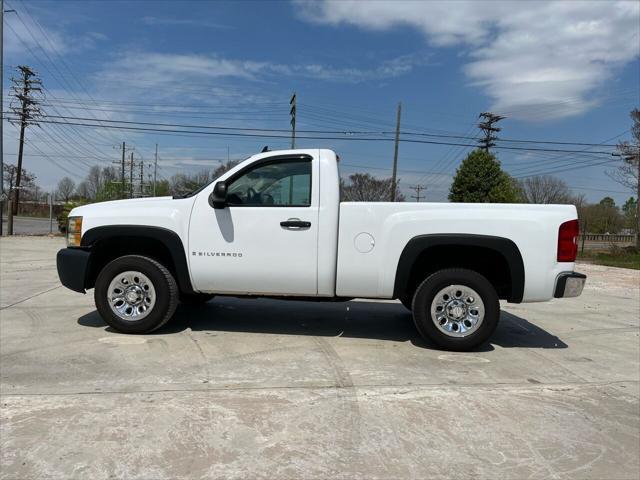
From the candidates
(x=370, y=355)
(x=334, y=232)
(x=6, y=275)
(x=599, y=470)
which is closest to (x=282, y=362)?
(x=370, y=355)

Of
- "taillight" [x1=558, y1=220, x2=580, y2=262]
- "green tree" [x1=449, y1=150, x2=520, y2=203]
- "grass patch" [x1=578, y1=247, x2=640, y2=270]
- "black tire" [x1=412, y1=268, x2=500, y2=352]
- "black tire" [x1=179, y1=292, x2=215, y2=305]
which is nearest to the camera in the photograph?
"taillight" [x1=558, y1=220, x2=580, y2=262]

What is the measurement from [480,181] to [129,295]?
98.8 feet

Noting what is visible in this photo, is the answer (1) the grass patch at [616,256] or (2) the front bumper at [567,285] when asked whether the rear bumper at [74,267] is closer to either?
(2) the front bumper at [567,285]

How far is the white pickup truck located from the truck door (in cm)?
1

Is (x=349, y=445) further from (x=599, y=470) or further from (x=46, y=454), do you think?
(x=46, y=454)

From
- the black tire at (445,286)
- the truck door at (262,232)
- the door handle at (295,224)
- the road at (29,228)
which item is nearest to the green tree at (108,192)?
the road at (29,228)

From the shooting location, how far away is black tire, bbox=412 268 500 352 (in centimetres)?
520

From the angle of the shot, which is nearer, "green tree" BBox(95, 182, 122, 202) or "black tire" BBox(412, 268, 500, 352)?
"black tire" BBox(412, 268, 500, 352)

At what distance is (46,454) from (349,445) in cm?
181

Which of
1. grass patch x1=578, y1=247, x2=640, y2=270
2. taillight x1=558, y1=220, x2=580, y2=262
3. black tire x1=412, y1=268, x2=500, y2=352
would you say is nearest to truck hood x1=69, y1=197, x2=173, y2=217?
black tire x1=412, y1=268, x2=500, y2=352

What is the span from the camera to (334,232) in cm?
525

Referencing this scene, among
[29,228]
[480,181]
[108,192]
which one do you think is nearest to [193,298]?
[480,181]

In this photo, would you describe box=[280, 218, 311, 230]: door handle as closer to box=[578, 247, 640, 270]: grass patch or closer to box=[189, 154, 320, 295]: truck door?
box=[189, 154, 320, 295]: truck door

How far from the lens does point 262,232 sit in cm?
534
